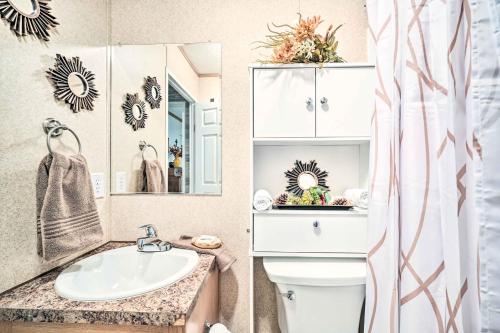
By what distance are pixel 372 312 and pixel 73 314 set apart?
2.94 ft

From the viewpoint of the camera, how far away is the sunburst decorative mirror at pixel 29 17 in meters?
0.96

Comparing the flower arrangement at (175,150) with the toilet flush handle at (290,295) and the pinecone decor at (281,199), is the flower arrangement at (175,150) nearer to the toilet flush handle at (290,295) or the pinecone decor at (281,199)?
the pinecone decor at (281,199)

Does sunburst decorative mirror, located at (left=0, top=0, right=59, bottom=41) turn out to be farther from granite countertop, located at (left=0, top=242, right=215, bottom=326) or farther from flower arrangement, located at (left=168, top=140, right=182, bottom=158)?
granite countertop, located at (left=0, top=242, right=215, bottom=326)

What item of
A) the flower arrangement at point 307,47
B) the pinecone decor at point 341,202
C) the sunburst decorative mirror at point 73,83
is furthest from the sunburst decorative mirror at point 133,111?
the pinecone decor at point 341,202

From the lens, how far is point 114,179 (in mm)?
1592

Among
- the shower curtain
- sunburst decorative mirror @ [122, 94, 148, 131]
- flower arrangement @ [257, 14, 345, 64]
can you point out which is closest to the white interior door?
sunburst decorative mirror @ [122, 94, 148, 131]

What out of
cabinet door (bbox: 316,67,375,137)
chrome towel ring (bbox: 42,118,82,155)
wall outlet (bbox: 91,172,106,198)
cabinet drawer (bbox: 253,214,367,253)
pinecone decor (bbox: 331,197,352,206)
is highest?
cabinet door (bbox: 316,67,375,137)

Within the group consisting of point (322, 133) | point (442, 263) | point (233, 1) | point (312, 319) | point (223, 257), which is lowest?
point (312, 319)

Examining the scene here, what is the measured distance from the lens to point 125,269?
133 cm

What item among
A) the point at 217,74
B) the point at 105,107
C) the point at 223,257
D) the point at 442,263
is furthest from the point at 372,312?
the point at 105,107

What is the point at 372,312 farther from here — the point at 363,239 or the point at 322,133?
the point at 322,133

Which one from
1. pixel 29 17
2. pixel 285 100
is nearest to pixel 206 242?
pixel 285 100

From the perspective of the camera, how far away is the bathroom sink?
1143mm

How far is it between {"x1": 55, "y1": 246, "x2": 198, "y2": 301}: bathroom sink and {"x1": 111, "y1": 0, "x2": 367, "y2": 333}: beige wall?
0.23 m
